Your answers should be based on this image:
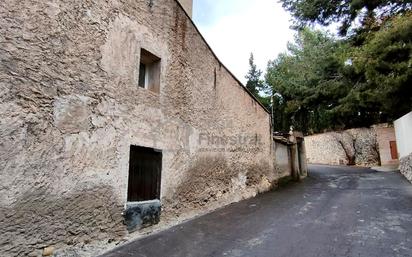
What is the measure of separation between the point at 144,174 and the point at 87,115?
1611 millimetres

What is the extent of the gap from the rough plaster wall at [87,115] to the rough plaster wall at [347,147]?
18894mm

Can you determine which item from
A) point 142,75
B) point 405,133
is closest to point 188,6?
point 142,75

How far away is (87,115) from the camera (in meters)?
4.21

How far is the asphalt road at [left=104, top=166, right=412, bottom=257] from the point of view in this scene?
418cm

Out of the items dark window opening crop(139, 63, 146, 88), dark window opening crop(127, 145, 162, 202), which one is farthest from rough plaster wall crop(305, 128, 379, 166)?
dark window opening crop(139, 63, 146, 88)

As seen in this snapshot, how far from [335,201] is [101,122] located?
6.73 metres

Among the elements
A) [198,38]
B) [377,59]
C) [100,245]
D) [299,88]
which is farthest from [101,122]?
[299,88]

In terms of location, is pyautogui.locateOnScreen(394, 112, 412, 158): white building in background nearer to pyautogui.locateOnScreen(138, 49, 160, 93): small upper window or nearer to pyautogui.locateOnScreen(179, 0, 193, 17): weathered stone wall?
pyautogui.locateOnScreen(179, 0, 193, 17): weathered stone wall

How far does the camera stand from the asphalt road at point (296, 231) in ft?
13.7

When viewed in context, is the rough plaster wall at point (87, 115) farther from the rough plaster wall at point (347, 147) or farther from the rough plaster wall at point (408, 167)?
the rough plaster wall at point (347, 147)

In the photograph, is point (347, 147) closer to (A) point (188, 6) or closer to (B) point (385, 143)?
(B) point (385, 143)

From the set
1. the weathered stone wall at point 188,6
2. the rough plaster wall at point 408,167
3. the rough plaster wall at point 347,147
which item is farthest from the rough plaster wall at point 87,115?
the rough plaster wall at point 347,147

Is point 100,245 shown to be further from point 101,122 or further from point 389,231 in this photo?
point 389,231

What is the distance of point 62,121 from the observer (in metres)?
3.87
